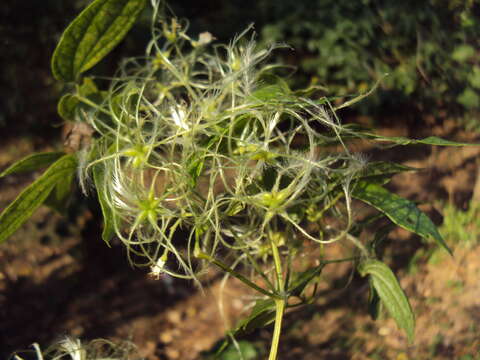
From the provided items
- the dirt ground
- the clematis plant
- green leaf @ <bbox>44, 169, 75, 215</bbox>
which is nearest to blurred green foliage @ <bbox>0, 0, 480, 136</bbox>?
the dirt ground

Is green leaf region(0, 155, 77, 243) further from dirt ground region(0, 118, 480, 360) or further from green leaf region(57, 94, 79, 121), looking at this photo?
dirt ground region(0, 118, 480, 360)

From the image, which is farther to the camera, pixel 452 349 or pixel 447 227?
pixel 447 227

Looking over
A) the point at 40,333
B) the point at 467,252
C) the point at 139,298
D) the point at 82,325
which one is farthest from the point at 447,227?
the point at 40,333

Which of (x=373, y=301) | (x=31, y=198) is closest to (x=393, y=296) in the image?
(x=373, y=301)

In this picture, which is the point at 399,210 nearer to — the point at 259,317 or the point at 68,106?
the point at 259,317

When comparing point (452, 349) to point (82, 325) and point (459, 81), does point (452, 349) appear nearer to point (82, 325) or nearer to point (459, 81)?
point (82, 325)

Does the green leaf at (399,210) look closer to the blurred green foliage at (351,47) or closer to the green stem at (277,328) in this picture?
the green stem at (277,328)
